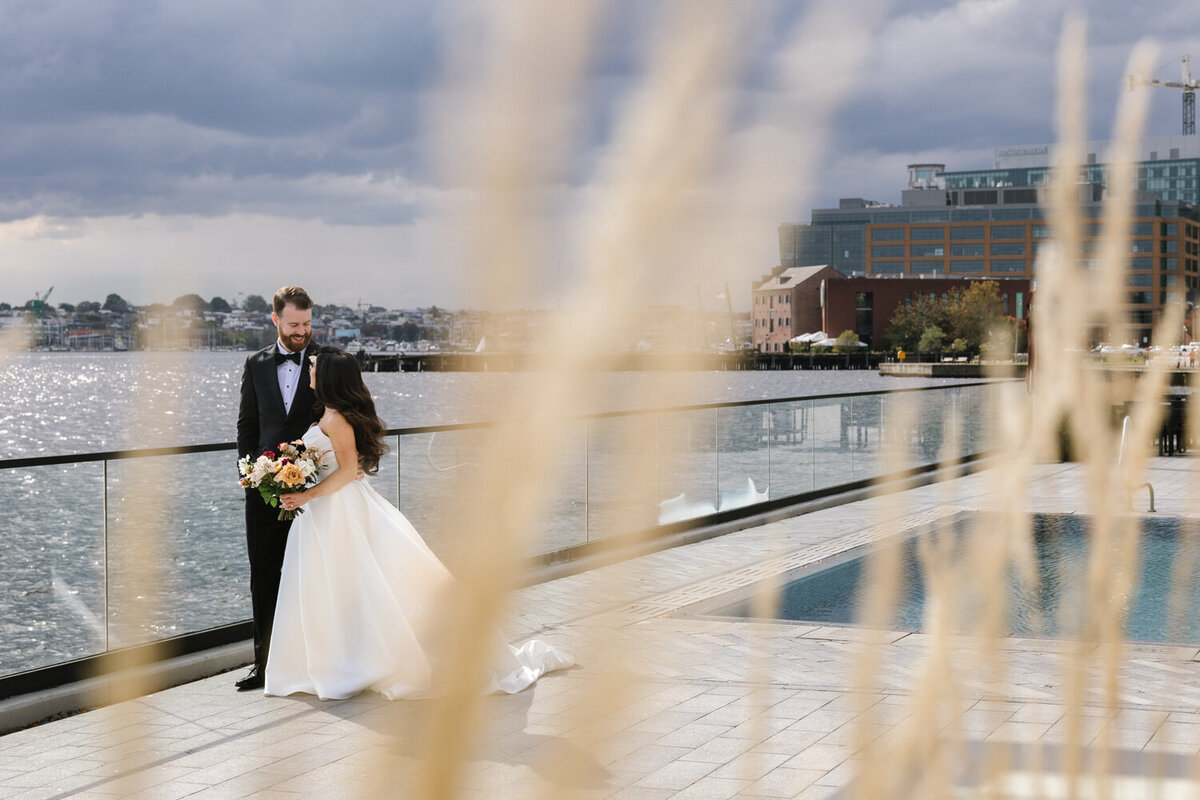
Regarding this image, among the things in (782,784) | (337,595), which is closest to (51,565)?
(337,595)

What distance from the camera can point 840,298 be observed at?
136 meters

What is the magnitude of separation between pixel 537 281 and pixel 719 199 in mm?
127

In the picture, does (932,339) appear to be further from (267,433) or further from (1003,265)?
(267,433)

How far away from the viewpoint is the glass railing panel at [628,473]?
0.61 meters

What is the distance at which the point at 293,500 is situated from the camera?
644 centimetres

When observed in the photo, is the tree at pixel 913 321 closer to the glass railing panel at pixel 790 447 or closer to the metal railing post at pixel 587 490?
the glass railing panel at pixel 790 447

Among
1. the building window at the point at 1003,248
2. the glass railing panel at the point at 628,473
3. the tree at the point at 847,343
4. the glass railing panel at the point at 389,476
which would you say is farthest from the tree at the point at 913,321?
the glass railing panel at the point at 628,473

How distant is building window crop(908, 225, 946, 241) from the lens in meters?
143

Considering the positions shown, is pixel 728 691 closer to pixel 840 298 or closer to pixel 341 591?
pixel 341 591

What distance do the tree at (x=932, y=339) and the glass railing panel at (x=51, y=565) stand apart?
12326 centimetres

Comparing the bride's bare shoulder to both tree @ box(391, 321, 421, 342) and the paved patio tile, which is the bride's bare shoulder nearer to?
the paved patio tile

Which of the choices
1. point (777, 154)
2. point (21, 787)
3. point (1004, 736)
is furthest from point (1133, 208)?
point (21, 787)

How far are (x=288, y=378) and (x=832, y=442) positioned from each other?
32.9 feet

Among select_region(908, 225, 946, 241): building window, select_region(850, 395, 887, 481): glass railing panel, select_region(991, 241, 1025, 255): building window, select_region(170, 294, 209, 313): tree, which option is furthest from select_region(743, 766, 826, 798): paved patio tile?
select_region(908, 225, 946, 241): building window
